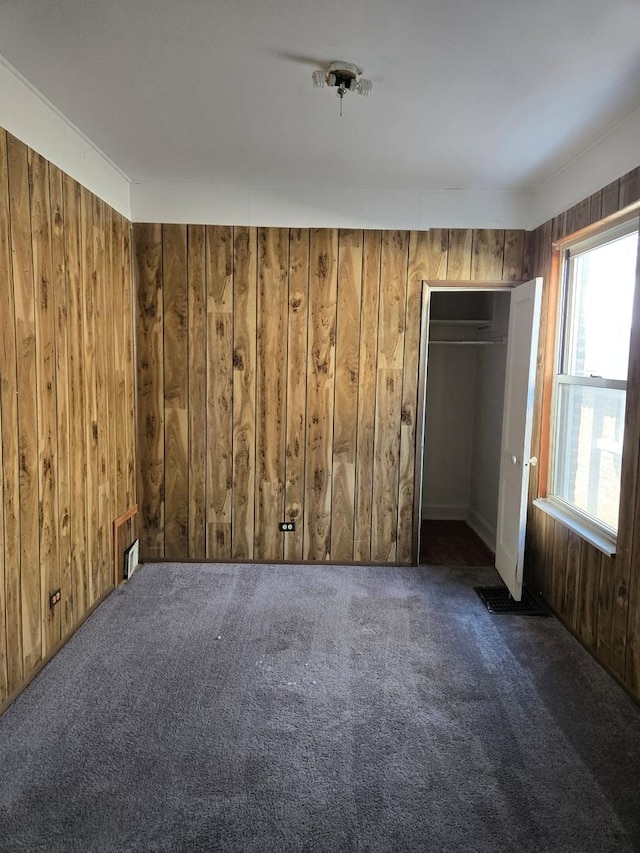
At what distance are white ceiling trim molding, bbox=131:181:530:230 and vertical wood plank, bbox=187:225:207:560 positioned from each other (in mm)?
193

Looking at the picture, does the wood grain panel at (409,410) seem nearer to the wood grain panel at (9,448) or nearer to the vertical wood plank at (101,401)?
the vertical wood plank at (101,401)

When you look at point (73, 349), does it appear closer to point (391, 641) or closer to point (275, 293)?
point (275, 293)

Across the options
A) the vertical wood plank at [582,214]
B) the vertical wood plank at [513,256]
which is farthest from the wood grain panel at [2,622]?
the vertical wood plank at [513,256]

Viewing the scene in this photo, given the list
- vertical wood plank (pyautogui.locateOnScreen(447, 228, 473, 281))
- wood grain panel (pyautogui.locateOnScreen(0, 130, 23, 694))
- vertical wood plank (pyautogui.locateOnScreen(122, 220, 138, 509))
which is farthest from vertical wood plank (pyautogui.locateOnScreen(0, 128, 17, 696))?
vertical wood plank (pyautogui.locateOnScreen(447, 228, 473, 281))

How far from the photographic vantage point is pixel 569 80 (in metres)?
2.13

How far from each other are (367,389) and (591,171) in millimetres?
1818

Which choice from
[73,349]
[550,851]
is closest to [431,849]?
[550,851]

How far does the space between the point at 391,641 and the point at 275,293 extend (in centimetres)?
235

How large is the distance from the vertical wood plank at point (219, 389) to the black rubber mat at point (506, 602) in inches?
70.7

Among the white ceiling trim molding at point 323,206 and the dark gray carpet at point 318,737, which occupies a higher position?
the white ceiling trim molding at point 323,206

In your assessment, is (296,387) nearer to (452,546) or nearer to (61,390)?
(61,390)

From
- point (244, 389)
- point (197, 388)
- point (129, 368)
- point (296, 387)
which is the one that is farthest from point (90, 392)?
point (296, 387)

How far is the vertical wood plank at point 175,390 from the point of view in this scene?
144 inches

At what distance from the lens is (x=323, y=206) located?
3.61 m
